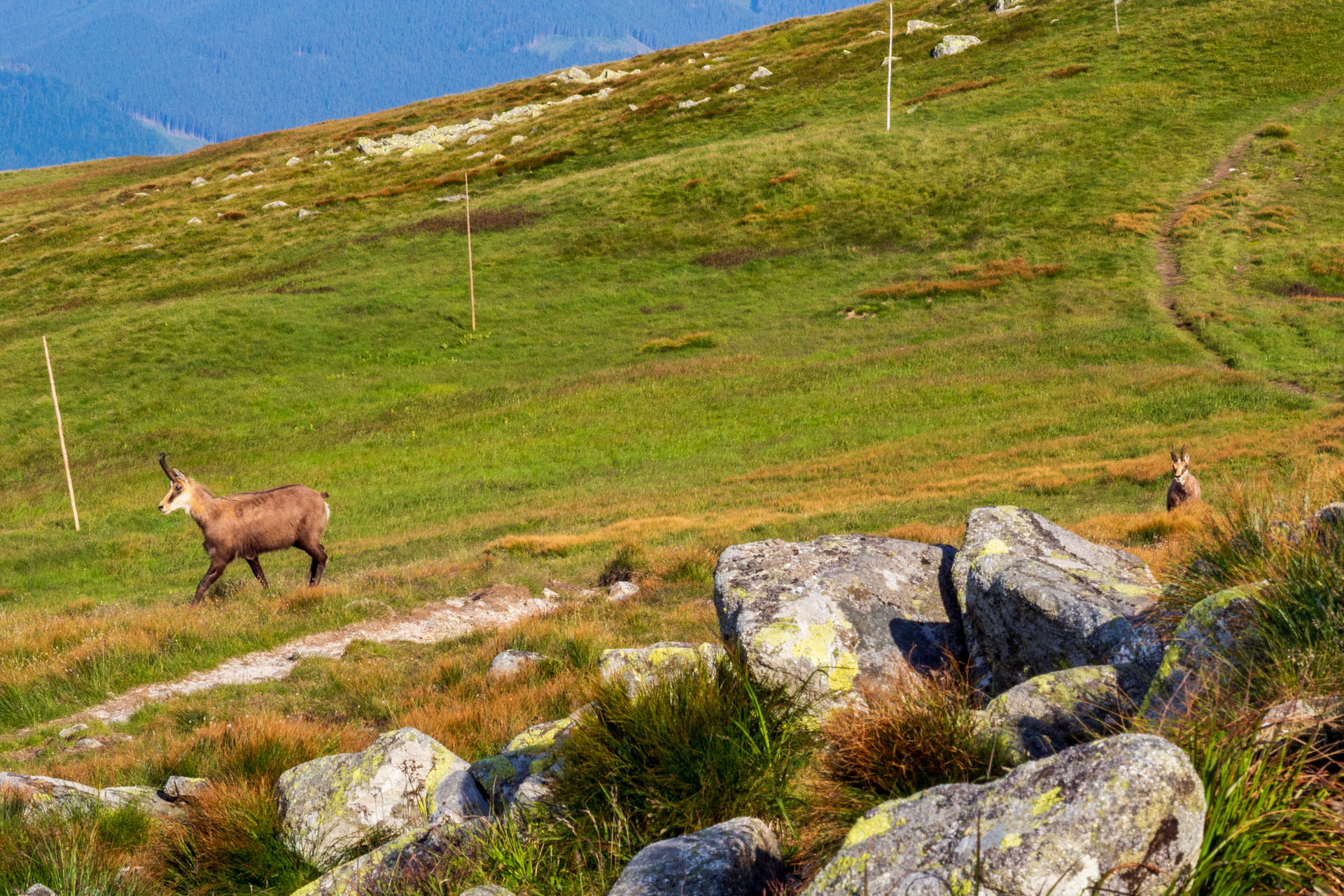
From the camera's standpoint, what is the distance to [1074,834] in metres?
3.44

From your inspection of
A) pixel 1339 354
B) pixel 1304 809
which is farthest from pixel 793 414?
pixel 1304 809

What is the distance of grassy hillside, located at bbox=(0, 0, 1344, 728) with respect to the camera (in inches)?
987

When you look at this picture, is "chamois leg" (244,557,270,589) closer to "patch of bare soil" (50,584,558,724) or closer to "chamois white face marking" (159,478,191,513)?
"chamois white face marking" (159,478,191,513)

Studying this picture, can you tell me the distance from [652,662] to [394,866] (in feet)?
8.37

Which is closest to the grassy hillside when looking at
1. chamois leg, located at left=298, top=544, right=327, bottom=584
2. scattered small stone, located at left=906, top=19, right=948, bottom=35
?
chamois leg, located at left=298, top=544, right=327, bottom=584

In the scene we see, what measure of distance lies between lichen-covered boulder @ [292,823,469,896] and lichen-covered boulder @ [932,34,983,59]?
97514mm

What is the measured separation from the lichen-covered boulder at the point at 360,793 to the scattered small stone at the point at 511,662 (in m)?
4.19

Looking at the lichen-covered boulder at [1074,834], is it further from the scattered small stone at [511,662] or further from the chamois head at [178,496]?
the chamois head at [178,496]

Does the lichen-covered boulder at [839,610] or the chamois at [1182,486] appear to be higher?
the lichen-covered boulder at [839,610]

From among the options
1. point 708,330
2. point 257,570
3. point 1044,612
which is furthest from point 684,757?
point 708,330

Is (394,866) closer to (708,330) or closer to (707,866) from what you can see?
(707,866)

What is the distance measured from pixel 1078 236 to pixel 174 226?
78.6 metres

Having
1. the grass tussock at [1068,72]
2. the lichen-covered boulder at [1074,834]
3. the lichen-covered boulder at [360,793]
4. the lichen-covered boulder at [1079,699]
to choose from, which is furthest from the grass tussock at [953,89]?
the lichen-covered boulder at [1074,834]

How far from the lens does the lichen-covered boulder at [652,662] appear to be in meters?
7.11
